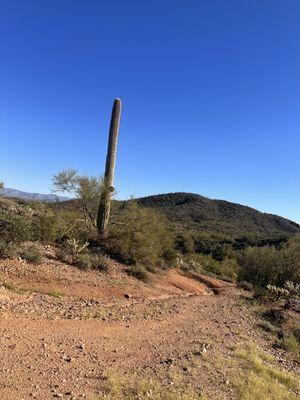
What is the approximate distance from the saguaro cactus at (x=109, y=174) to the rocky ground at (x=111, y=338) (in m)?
4.26

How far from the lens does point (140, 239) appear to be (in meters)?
18.3

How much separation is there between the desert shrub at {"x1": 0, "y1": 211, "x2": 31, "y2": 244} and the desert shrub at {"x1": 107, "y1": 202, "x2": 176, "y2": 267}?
15.1 ft

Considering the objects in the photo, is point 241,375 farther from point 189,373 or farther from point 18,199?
point 18,199

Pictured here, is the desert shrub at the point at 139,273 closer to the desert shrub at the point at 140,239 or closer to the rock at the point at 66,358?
the desert shrub at the point at 140,239

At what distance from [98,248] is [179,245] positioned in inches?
580

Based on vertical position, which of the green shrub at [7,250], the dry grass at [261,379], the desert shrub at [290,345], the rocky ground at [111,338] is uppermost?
the green shrub at [7,250]

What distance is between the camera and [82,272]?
14.4m

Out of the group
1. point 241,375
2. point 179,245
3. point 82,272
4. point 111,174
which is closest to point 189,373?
point 241,375

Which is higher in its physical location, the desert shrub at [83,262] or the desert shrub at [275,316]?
the desert shrub at [83,262]

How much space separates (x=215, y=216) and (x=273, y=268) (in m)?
43.5

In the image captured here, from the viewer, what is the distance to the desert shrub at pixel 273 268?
23625 millimetres

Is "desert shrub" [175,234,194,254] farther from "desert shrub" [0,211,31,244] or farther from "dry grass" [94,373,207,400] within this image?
"dry grass" [94,373,207,400]

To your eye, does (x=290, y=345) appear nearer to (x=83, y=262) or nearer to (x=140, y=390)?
(x=140, y=390)

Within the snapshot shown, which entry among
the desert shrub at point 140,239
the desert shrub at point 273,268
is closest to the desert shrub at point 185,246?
the desert shrub at point 273,268
